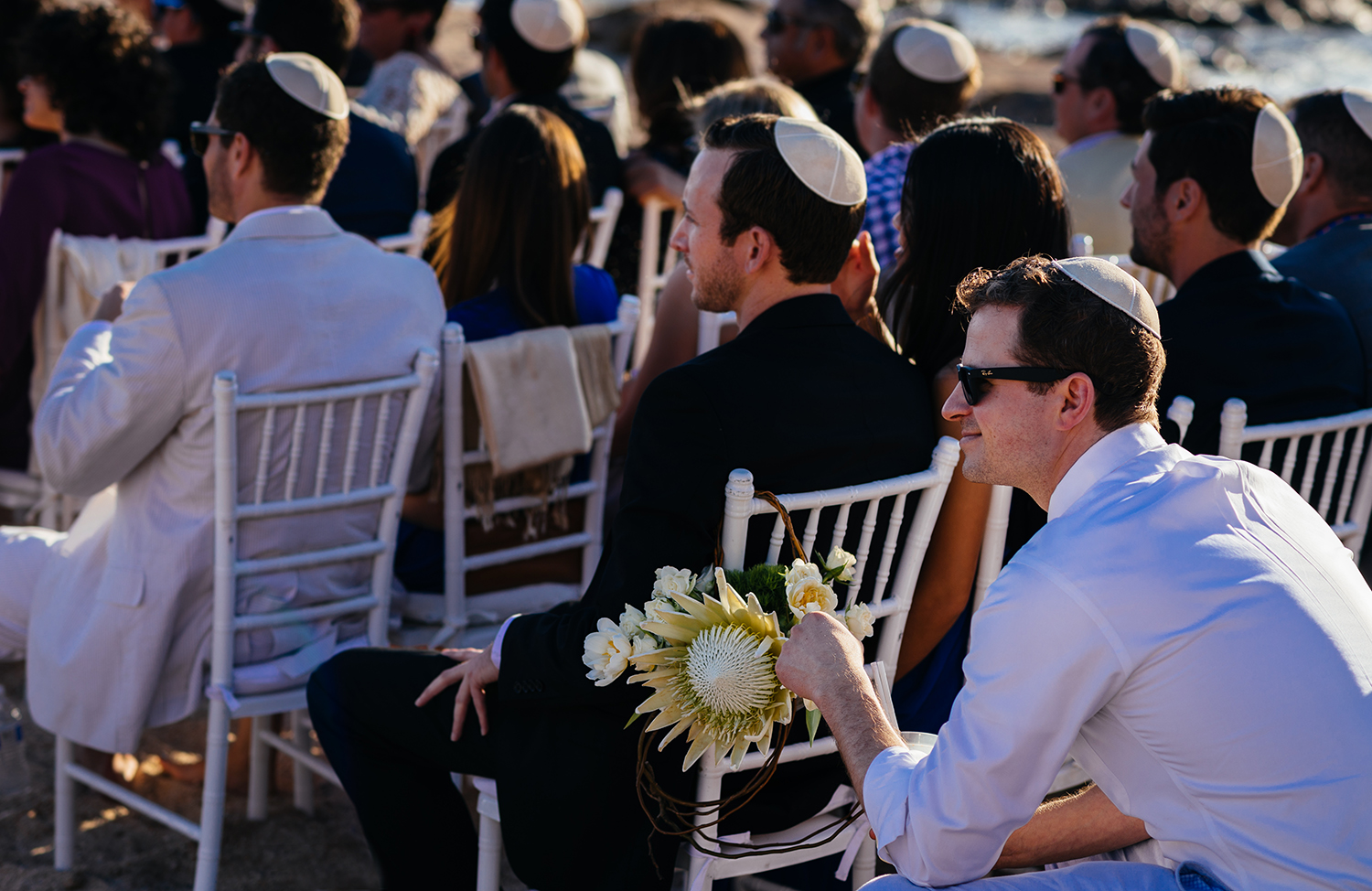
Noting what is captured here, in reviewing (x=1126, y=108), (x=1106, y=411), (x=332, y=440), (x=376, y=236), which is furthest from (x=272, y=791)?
(x=1126, y=108)

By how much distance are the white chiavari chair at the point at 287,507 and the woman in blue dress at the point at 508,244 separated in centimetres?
24

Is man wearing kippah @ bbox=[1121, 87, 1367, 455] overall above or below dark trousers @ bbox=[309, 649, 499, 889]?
above

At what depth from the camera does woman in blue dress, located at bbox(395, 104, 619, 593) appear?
291 centimetres

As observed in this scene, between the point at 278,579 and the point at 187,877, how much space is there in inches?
28.3

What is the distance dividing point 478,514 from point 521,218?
70cm

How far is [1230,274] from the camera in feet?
9.16

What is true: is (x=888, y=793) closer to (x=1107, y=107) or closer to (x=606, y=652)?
(x=606, y=652)

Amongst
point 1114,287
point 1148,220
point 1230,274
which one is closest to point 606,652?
point 1114,287

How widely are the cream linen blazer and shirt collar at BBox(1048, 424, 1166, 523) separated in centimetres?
149

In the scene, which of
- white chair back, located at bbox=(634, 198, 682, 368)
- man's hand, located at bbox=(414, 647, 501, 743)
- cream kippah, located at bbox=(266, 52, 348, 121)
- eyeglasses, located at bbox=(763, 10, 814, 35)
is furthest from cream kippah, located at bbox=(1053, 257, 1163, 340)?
eyeglasses, located at bbox=(763, 10, 814, 35)

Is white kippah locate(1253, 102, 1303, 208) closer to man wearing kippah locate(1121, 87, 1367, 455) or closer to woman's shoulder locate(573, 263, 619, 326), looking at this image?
man wearing kippah locate(1121, 87, 1367, 455)

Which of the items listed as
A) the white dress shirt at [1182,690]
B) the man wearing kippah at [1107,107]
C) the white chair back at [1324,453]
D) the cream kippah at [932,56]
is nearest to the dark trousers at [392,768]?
the white dress shirt at [1182,690]

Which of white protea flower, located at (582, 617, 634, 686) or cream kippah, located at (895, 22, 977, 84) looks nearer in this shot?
white protea flower, located at (582, 617, 634, 686)

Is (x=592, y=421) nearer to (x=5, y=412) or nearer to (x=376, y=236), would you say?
(x=376, y=236)
